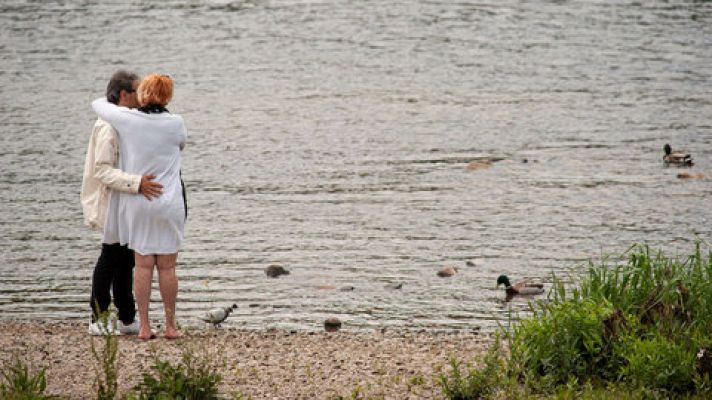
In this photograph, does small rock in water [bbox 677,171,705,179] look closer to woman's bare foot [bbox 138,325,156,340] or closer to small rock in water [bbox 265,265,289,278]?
small rock in water [bbox 265,265,289,278]

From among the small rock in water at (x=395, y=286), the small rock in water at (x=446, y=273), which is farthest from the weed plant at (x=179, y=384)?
the small rock in water at (x=446, y=273)

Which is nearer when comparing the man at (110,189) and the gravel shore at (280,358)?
the gravel shore at (280,358)

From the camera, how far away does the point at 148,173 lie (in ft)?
31.1

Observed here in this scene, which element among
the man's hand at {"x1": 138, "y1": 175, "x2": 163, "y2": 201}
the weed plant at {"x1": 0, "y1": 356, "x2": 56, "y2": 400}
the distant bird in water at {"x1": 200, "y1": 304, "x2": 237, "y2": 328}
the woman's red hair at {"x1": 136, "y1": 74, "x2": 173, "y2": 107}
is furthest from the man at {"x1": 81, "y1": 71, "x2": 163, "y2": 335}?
the weed plant at {"x1": 0, "y1": 356, "x2": 56, "y2": 400}

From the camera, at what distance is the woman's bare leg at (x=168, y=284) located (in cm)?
968

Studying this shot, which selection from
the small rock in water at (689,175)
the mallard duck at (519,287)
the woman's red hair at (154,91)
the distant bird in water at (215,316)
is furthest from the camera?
the small rock in water at (689,175)

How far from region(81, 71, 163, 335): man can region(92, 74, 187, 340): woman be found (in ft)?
0.27

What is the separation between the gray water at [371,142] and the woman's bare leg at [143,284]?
1.54m

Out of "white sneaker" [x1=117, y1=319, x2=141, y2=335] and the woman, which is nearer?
the woman

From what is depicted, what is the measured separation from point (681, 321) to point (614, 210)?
23.8 feet

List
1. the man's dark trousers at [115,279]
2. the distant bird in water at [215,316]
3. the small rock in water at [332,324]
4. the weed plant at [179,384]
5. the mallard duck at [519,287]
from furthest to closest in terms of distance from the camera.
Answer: the mallard duck at [519,287]
the small rock in water at [332,324]
the distant bird in water at [215,316]
the man's dark trousers at [115,279]
the weed plant at [179,384]

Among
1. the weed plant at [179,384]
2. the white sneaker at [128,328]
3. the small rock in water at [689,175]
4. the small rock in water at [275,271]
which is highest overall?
the weed plant at [179,384]

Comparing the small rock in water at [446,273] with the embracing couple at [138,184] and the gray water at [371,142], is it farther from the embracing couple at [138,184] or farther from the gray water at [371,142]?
the embracing couple at [138,184]

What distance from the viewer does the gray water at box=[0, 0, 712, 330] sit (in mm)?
13133
